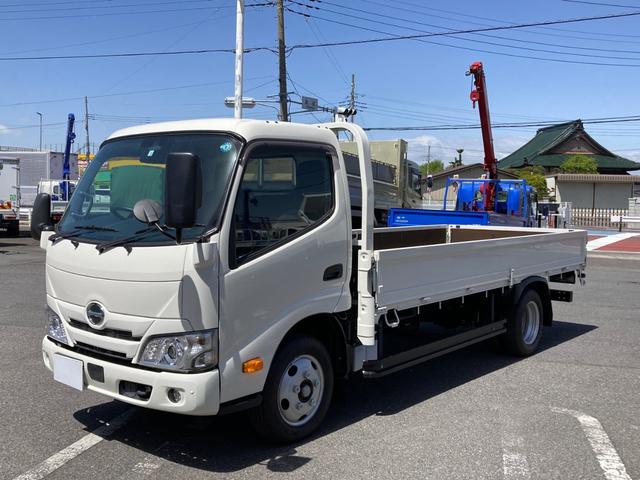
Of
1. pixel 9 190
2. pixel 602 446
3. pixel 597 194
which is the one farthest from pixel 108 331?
pixel 597 194

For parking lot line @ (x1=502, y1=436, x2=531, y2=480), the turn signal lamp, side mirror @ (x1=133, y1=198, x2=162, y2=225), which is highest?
side mirror @ (x1=133, y1=198, x2=162, y2=225)

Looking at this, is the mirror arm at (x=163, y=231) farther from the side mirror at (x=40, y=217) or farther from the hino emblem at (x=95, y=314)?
the side mirror at (x=40, y=217)

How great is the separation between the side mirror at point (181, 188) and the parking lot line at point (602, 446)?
10.2 ft

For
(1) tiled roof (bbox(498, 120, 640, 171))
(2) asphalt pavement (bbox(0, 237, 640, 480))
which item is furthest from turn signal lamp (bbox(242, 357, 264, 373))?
(1) tiled roof (bbox(498, 120, 640, 171))

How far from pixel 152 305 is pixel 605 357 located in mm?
5424

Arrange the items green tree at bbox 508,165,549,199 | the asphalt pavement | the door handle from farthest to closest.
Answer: green tree at bbox 508,165,549,199 → the door handle → the asphalt pavement

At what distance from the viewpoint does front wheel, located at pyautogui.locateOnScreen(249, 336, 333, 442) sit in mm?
4051

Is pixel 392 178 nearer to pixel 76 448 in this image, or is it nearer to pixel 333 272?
pixel 333 272

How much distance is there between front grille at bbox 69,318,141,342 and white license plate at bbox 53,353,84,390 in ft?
0.73

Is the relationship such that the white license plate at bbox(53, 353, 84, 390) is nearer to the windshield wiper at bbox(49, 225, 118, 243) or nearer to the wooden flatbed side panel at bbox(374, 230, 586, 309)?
the windshield wiper at bbox(49, 225, 118, 243)

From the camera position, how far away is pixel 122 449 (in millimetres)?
4156

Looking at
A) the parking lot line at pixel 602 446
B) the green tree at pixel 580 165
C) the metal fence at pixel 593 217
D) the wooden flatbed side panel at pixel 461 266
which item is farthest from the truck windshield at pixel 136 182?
the green tree at pixel 580 165

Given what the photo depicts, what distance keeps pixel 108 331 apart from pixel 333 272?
1599mm

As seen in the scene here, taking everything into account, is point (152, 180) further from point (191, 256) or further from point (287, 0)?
point (287, 0)
